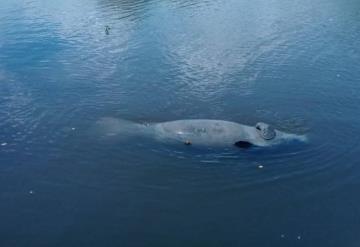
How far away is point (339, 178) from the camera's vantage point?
751 inches

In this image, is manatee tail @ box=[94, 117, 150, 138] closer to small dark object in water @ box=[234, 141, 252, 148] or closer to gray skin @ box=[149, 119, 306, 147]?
gray skin @ box=[149, 119, 306, 147]

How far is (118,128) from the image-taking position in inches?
910

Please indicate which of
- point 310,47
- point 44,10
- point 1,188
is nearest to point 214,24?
point 310,47

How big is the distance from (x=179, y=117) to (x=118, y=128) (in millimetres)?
3076

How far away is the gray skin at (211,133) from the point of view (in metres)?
20.9

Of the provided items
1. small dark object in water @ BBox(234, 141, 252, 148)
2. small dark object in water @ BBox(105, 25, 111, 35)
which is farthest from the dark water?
small dark object in water @ BBox(105, 25, 111, 35)

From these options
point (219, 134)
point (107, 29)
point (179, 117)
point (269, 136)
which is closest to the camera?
point (269, 136)

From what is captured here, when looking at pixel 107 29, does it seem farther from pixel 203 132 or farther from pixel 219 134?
pixel 219 134

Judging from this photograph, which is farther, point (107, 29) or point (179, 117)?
point (107, 29)

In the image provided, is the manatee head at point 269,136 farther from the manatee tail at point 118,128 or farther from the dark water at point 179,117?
the manatee tail at point 118,128

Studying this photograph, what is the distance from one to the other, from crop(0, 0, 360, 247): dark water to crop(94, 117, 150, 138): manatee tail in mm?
556

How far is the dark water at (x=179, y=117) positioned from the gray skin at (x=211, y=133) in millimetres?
548

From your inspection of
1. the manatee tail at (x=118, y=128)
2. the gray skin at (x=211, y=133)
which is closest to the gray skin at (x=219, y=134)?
the gray skin at (x=211, y=133)

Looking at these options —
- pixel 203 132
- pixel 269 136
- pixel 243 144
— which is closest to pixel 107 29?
pixel 203 132
